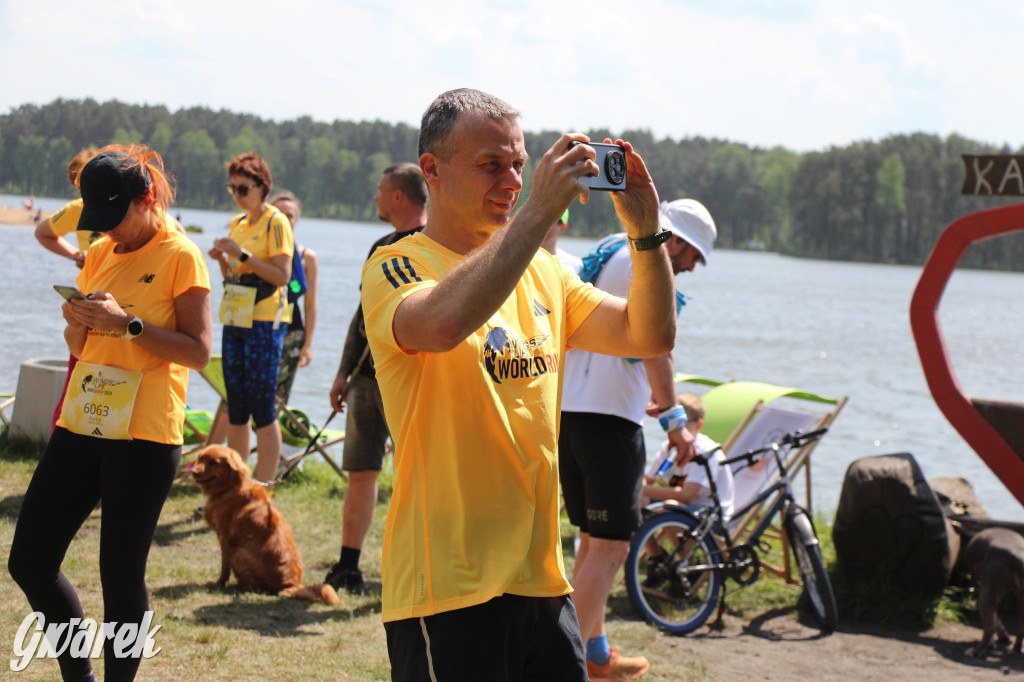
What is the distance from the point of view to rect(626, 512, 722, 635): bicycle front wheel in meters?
6.03

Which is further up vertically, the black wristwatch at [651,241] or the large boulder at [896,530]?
the black wristwatch at [651,241]

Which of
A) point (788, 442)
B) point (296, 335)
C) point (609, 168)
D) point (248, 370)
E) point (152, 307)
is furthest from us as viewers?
point (296, 335)

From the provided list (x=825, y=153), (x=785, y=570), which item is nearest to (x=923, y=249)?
(x=825, y=153)

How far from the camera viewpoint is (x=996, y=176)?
233 inches

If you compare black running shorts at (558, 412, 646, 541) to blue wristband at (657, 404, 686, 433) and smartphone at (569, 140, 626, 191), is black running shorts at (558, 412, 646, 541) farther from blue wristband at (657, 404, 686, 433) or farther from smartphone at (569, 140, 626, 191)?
smartphone at (569, 140, 626, 191)

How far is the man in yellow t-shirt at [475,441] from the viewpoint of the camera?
7.39 feet

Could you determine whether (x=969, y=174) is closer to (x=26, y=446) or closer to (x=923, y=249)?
(x=26, y=446)

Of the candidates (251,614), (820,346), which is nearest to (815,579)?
(251,614)

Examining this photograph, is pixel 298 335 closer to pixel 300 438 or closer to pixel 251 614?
pixel 300 438

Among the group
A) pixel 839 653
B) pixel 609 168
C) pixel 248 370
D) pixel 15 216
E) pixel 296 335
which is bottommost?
pixel 15 216

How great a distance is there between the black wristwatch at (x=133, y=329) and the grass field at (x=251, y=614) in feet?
5.37

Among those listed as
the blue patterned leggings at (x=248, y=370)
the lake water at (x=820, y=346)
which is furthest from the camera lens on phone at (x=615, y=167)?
the lake water at (x=820, y=346)

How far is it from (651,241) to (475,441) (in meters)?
0.58

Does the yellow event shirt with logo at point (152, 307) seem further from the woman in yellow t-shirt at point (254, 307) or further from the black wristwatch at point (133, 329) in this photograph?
the woman in yellow t-shirt at point (254, 307)
